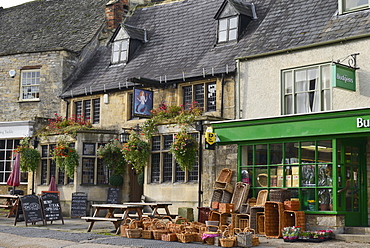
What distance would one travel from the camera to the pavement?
43.7 ft

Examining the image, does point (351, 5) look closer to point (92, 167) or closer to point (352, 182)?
point (352, 182)

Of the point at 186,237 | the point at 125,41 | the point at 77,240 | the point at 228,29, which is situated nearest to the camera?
the point at 186,237

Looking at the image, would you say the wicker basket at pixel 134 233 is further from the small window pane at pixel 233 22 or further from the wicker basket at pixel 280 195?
the small window pane at pixel 233 22

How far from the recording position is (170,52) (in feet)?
75.7

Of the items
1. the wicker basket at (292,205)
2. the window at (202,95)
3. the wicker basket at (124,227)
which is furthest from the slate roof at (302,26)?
the wicker basket at (124,227)

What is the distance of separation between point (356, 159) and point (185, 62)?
28.6ft

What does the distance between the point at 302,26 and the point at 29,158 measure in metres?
11.9

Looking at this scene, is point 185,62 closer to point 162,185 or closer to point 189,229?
point 162,185

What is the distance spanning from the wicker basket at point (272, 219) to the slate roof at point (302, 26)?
504 centimetres

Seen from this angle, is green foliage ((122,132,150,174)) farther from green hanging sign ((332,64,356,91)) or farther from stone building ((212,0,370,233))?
green hanging sign ((332,64,356,91))

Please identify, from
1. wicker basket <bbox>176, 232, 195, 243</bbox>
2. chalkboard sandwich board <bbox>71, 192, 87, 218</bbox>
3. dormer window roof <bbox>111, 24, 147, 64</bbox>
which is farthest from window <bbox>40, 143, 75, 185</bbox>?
wicker basket <bbox>176, 232, 195, 243</bbox>

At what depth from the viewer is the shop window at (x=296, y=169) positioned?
1465 centimetres

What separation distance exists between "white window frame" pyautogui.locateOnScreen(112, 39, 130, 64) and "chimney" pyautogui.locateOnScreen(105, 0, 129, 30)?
1907 millimetres

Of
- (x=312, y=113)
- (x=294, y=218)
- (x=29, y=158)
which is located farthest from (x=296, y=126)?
(x=29, y=158)
